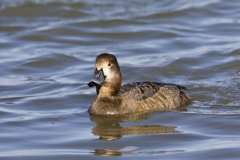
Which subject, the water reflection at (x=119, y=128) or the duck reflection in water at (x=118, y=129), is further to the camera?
the water reflection at (x=119, y=128)

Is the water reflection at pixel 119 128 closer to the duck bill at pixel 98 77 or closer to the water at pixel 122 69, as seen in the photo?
the water at pixel 122 69

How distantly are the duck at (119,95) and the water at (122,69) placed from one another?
24cm

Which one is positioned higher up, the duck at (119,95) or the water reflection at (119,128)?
the duck at (119,95)

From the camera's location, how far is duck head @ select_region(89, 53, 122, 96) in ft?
40.6

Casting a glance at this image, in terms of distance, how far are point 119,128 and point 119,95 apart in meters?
1.15

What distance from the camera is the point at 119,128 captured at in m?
11.7

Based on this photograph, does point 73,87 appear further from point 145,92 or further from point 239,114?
point 239,114

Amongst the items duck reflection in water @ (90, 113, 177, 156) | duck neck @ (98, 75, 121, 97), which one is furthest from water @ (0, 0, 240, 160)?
duck neck @ (98, 75, 121, 97)

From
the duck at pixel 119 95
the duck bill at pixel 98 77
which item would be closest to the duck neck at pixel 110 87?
the duck at pixel 119 95

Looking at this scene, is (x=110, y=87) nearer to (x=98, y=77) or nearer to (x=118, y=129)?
(x=98, y=77)

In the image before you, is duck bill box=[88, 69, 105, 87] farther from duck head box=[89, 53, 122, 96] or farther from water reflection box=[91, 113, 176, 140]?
water reflection box=[91, 113, 176, 140]

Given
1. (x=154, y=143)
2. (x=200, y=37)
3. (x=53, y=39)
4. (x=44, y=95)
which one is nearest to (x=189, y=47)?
(x=200, y=37)

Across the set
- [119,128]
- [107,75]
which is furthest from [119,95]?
[119,128]

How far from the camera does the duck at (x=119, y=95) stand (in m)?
12.5
